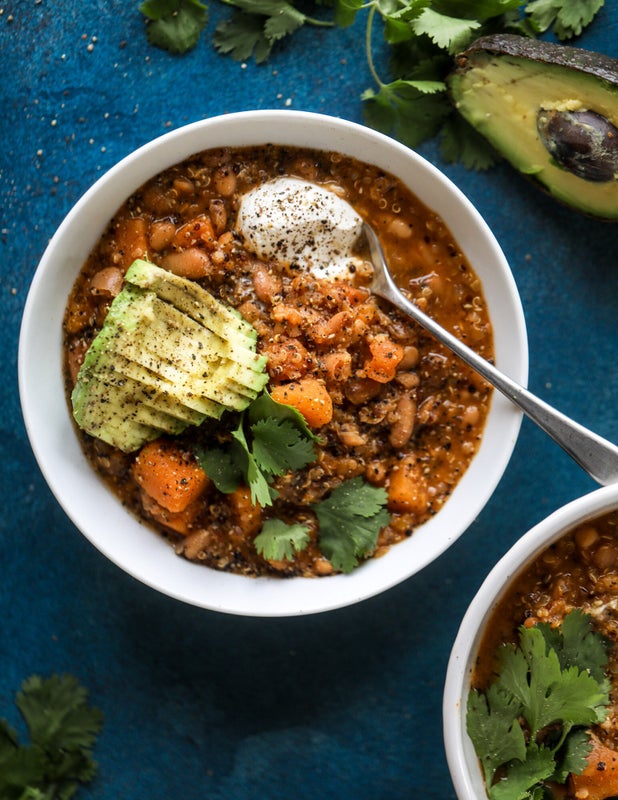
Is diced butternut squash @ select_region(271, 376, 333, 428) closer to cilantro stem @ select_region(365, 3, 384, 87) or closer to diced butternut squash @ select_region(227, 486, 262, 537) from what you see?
diced butternut squash @ select_region(227, 486, 262, 537)

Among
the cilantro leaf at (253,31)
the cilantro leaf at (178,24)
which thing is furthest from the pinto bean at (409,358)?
the cilantro leaf at (178,24)

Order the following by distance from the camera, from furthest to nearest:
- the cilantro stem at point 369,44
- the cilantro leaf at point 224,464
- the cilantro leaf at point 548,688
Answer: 1. the cilantro stem at point 369,44
2. the cilantro leaf at point 224,464
3. the cilantro leaf at point 548,688

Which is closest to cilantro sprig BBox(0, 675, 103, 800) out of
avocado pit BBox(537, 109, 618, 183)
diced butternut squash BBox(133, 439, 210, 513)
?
diced butternut squash BBox(133, 439, 210, 513)

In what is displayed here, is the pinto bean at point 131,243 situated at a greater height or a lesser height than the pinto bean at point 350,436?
greater

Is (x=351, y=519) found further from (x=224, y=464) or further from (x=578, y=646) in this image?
(x=578, y=646)

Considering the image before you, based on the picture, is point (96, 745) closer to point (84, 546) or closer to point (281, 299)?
point (84, 546)

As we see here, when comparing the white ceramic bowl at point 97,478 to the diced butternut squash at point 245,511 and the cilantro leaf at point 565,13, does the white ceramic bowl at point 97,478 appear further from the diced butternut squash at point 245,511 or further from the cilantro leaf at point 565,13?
the cilantro leaf at point 565,13

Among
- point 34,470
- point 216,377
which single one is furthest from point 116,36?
point 34,470
